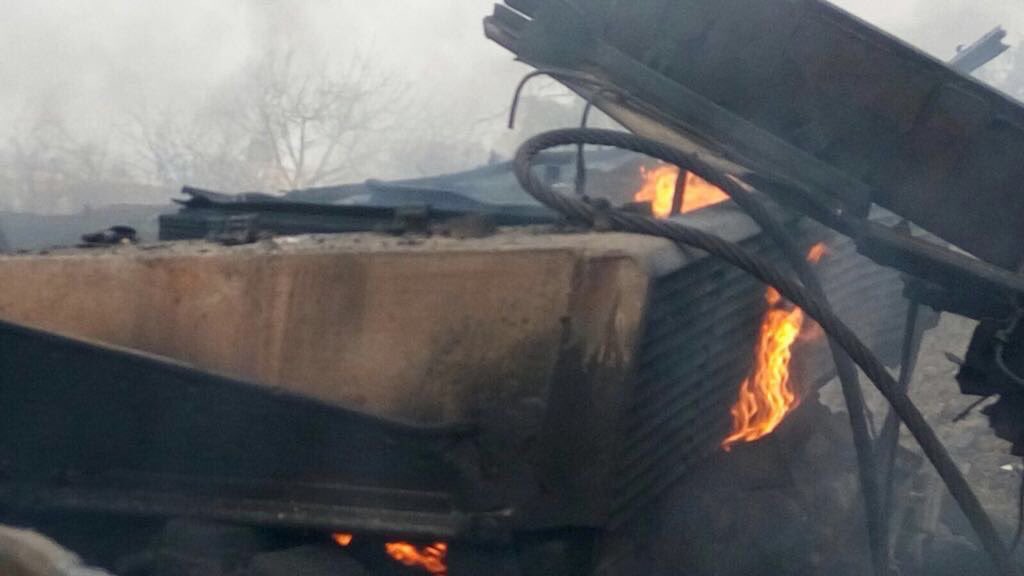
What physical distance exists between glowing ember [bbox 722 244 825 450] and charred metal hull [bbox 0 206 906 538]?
732 mm

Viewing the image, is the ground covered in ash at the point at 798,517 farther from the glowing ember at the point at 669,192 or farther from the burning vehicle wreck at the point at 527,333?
the glowing ember at the point at 669,192

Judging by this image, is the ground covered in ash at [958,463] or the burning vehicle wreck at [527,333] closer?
the burning vehicle wreck at [527,333]

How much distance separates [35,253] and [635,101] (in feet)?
7.34

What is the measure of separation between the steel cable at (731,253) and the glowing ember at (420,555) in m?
1.19

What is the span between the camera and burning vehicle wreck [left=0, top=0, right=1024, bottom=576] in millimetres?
3682

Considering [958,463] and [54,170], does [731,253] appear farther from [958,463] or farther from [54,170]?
[54,170]

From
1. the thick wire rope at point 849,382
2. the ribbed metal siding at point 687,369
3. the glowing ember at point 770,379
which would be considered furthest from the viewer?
the glowing ember at point 770,379

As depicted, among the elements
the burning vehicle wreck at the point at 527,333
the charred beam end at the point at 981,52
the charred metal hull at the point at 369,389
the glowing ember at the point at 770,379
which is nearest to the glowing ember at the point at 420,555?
the burning vehicle wreck at the point at 527,333

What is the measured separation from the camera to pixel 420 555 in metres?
3.87

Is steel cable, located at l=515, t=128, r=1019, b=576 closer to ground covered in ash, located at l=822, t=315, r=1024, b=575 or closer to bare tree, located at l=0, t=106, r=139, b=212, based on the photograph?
ground covered in ash, located at l=822, t=315, r=1024, b=575

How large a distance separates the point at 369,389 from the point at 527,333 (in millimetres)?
555

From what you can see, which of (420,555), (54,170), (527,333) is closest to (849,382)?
(527,333)

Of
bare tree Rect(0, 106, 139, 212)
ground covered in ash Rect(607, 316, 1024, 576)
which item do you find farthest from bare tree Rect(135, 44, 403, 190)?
ground covered in ash Rect(607, 316, 1024, 576)

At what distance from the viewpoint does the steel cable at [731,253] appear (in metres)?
3.80
